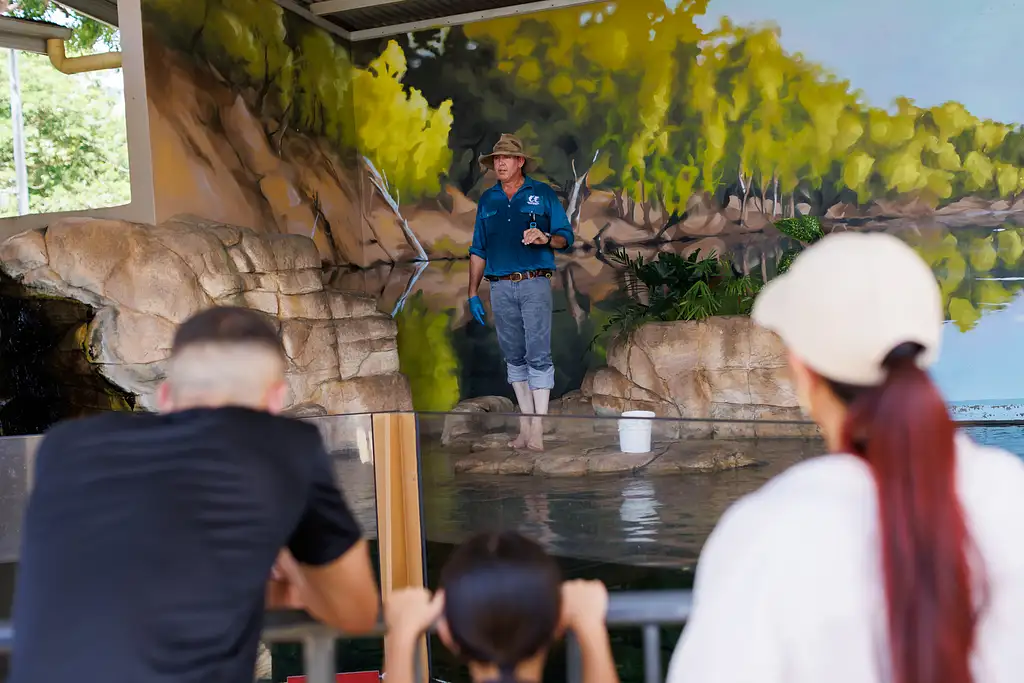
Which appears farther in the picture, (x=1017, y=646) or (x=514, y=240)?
(x=514, y=240)

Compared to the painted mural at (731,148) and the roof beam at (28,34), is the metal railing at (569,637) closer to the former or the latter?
the painted mural at (731,148)

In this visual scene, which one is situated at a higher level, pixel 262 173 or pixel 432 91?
pixel 432 91

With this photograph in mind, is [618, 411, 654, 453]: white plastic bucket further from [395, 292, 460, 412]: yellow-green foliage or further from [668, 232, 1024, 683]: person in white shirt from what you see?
[395, 292, 460, 412]: yellow-green foliage

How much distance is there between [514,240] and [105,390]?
2491 millimetres

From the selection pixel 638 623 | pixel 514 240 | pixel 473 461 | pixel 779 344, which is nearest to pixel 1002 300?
pixel 779 344

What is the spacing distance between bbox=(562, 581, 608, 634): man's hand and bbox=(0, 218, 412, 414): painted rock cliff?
435 centimetres

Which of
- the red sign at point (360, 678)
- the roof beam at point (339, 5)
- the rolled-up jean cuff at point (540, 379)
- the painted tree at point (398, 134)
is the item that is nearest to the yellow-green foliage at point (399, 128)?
the painted tree at point (398, 134)

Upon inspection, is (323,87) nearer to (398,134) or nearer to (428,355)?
(398,134)

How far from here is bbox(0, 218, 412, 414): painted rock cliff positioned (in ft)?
16.1

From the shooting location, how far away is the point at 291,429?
1103 millimetres

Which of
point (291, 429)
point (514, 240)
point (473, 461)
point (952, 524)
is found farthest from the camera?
point (514, 240)

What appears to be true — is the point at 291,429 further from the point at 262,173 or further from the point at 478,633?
the point at 262,173

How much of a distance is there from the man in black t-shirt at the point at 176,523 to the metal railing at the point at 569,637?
0.03m

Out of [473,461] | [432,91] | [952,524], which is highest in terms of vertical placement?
[432,91]
